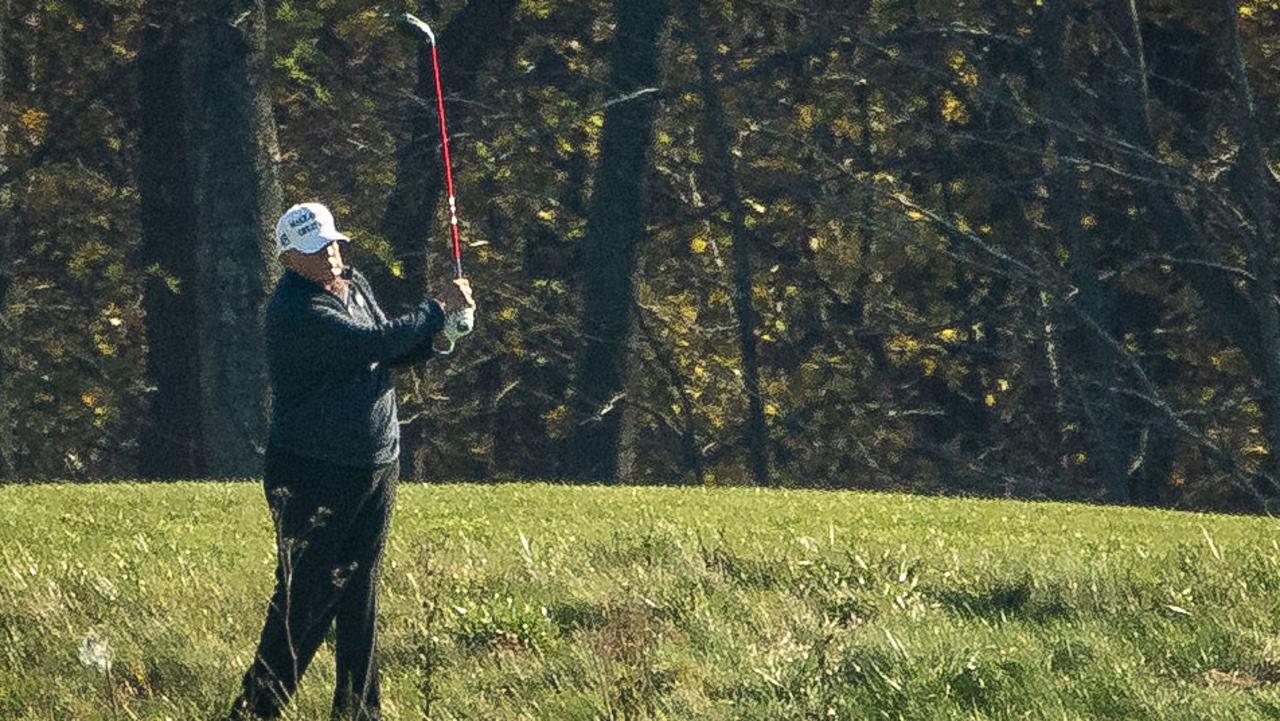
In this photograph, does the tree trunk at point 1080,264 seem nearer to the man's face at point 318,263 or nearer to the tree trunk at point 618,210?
the tree trunk at point 618,210

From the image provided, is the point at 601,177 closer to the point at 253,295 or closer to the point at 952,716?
the point at 253,295

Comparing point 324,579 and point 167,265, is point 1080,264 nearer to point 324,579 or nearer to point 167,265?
point 167,265

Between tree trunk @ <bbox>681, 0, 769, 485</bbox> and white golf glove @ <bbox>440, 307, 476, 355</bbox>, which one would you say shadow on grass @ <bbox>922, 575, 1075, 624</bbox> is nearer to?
white golf glove @ <bbox>440, 307, 476, 355</bbox>

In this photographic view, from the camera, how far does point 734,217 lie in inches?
1030

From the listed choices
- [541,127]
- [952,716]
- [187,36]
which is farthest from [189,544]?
[541,127]

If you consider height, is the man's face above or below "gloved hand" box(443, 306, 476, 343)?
above

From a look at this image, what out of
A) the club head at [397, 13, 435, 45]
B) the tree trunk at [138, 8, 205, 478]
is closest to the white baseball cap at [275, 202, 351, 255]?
the club head at [397, 13, 435, 45]

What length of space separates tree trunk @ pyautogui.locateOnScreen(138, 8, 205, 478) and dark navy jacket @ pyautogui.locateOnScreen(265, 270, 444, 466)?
15.6 m

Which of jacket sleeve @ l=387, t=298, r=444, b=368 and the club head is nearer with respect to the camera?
jacket sleeve @ l=387, t=298, r=444, b=368

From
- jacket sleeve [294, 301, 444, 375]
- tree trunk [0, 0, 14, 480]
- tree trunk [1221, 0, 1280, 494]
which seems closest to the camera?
jacket sleeve [294, 301, 444, 375]

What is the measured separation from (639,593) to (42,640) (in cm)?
268

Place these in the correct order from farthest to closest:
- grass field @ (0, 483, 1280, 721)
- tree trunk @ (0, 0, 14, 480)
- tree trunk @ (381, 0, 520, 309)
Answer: tree trunk @ (0, 0, 14, 480) → tree trunk @ (381, 0, 520, 309) → grass field @ (0, 483, 1280, 721)

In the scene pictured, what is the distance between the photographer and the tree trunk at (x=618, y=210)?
982 inches

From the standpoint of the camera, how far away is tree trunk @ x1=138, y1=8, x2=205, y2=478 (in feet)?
81.8
